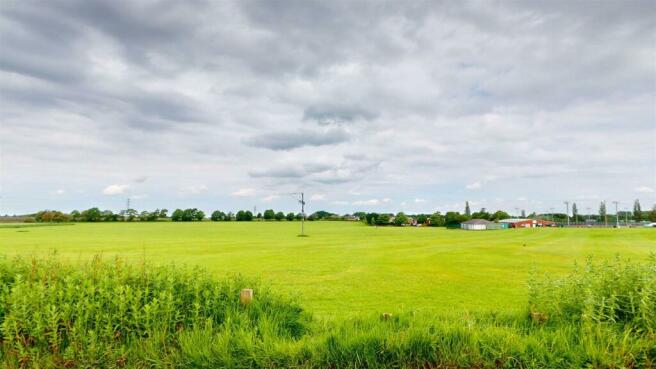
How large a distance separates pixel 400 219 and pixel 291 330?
364 ft

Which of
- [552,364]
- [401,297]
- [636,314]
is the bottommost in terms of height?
[401,297]

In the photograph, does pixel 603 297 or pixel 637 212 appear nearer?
pixel 603 297

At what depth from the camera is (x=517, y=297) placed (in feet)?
35.1

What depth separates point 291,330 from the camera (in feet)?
18.6

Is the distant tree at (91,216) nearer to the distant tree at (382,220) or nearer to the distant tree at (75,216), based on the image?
the distant tree at (75,216)

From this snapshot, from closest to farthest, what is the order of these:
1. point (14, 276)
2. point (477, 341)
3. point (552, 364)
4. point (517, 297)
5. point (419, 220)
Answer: point (552, 364) → point (477, 341) → point (14, 276) → point (517, 297) → point (419, 220)

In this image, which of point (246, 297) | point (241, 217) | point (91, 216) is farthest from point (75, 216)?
point (246, 297)

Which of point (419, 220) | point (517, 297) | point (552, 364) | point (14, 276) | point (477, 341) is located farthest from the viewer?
point (419, 220)

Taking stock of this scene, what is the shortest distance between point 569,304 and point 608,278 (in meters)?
0.71

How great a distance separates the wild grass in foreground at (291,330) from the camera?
4629 mm

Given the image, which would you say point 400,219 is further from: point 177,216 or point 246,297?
point 246,297

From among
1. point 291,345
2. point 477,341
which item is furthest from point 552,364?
point 291,345

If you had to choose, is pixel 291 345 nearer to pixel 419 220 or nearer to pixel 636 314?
pixel 636 314

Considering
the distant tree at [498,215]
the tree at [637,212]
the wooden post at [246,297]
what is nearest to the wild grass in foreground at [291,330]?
the wooden post at [246,297]
